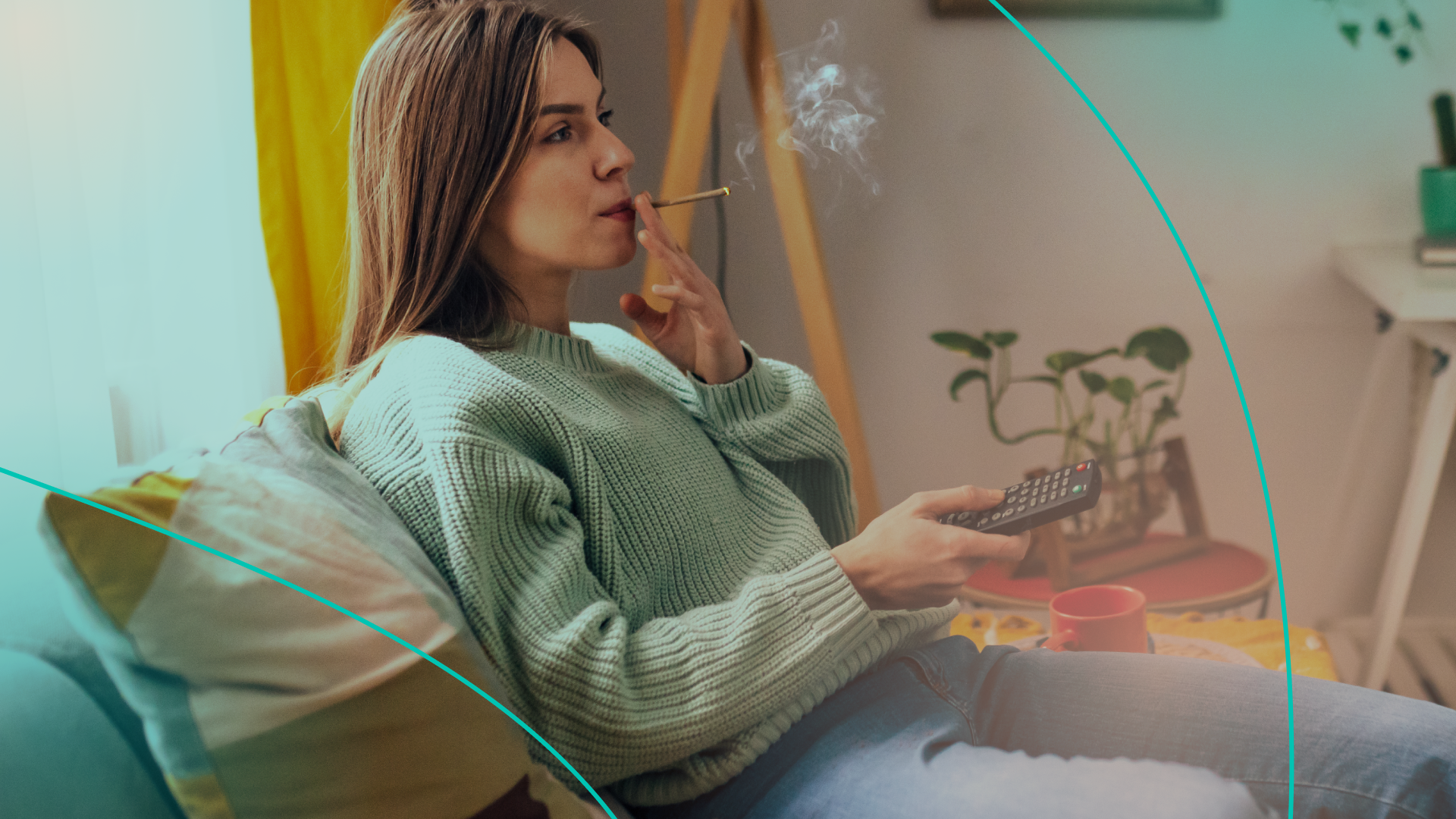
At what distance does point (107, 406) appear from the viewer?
433 millimetres

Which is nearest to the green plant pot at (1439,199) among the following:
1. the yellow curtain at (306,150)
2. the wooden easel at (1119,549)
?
the wooden easel at (1119,549)

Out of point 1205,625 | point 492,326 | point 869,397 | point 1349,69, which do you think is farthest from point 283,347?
point 1349,69

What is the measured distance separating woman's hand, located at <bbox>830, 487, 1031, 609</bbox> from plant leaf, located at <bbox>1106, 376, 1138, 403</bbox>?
83 mm

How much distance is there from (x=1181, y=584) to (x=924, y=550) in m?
0.14

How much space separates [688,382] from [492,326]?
0.13 meters

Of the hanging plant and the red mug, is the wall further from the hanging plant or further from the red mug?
the hanging plant

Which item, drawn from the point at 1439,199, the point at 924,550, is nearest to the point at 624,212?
the point at 924,550

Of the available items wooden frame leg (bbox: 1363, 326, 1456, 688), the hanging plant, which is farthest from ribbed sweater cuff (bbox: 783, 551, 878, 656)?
the hanging plant

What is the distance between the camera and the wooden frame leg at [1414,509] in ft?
3.44

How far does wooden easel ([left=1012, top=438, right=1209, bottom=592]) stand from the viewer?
508 millimetres

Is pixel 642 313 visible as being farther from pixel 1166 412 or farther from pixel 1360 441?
pixel 1360 441

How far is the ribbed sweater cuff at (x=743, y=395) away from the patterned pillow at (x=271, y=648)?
0.20 metres

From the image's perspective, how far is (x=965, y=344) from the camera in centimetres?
52

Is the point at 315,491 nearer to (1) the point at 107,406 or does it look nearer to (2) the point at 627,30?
(1) the point at 107,406
